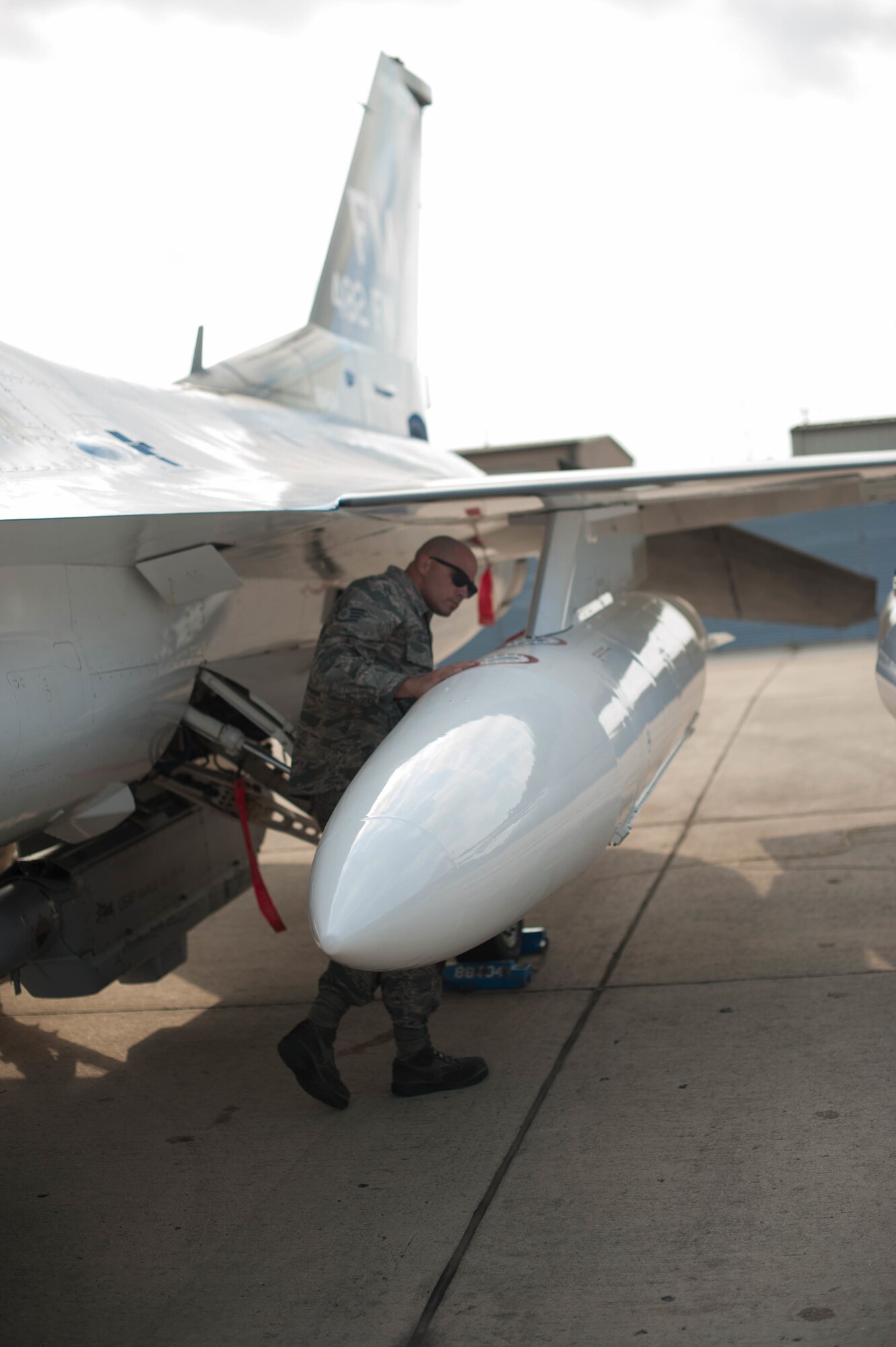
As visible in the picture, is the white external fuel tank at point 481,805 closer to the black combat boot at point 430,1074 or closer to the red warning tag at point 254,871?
the black combat boot at point 430,1074

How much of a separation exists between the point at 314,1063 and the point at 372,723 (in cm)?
112

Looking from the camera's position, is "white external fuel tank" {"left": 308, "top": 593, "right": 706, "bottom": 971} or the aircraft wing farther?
the aircraft wing

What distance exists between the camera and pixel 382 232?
7719mm

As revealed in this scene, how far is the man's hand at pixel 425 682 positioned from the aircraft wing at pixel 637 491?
0.56 m

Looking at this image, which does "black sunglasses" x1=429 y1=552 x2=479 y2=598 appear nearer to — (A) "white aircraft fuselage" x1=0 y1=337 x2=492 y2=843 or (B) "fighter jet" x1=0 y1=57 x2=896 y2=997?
(B) "fighter jet" x1=0 y1=57 x2=896 y2=997

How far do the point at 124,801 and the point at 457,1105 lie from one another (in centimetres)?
144

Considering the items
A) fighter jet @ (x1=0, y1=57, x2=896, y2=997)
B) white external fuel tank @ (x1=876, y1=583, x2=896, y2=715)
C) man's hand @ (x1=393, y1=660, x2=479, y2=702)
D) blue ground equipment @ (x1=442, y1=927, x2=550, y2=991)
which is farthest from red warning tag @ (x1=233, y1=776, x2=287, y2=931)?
white external fuel tank @ (x1=876, y1=583, x2=896, y2=715)

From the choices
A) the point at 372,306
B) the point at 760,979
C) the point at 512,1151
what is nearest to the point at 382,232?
the point at 372,306

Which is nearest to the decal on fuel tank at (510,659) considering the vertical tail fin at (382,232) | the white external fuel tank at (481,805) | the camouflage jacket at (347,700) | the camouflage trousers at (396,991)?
the white external fuel tank at (481,805)

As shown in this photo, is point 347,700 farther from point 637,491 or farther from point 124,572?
point 637,491

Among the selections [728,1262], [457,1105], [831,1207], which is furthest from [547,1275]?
[457,1105]

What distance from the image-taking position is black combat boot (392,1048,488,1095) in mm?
3756

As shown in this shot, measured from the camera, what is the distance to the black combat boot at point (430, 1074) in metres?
3.76

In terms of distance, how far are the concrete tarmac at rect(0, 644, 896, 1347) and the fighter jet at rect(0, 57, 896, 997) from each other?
0.54 meters
